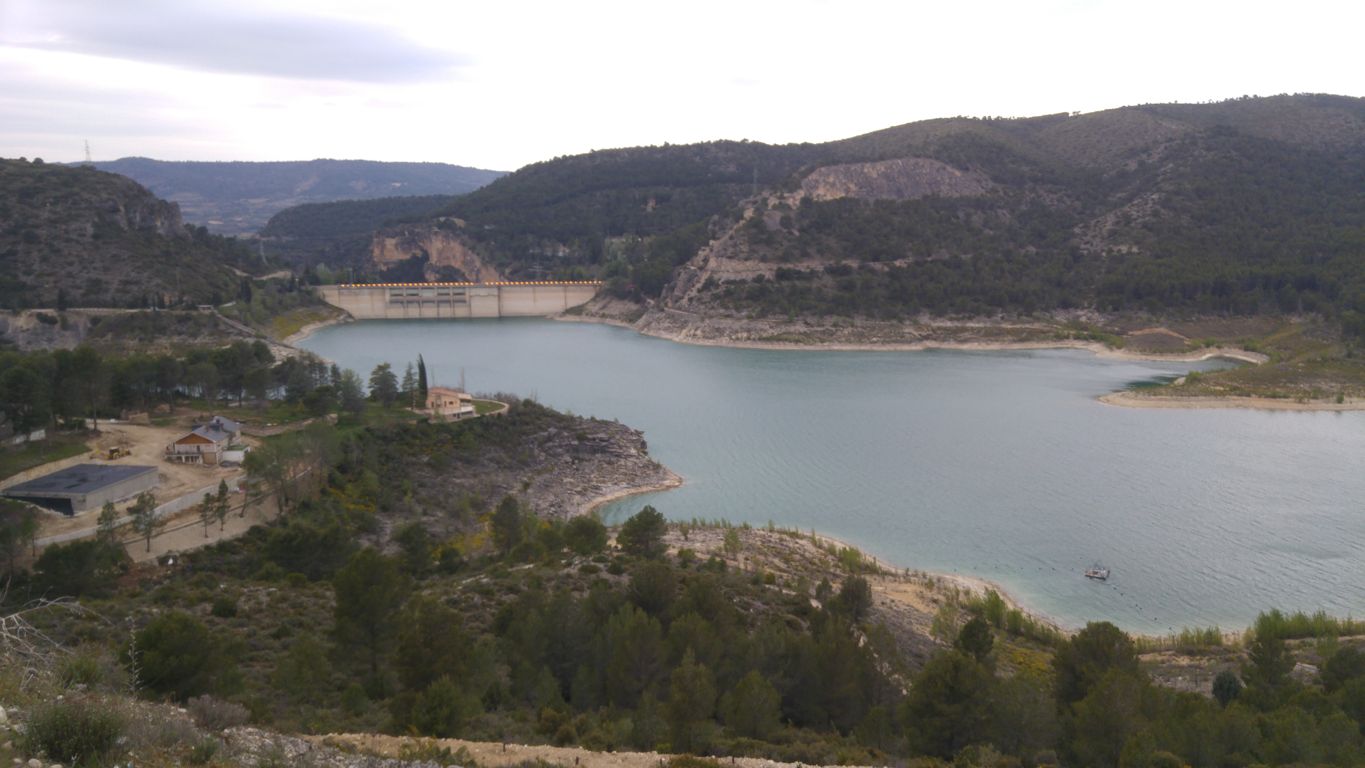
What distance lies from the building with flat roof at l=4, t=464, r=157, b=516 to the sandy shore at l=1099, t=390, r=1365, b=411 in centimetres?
3374

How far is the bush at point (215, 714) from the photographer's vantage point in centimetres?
666

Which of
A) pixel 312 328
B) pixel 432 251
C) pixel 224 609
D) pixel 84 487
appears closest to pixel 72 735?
pixel 224 609

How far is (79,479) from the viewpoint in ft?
59.9

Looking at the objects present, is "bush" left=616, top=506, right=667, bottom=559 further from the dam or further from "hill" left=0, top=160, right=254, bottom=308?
the dam

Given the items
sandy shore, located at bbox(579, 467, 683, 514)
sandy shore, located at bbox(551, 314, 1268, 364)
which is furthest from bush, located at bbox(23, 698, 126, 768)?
sandy shore, located at bbox(551, 314, 1268, 364)

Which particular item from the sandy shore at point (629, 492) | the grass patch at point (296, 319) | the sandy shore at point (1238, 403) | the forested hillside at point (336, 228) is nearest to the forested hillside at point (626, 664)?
the sandy shore at point (629, 492)

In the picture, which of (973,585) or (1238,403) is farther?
(1238,403)

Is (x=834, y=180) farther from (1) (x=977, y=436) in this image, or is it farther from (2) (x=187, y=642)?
(2) (x=187, y=642)

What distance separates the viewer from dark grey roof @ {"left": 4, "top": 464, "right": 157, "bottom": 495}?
1759cm

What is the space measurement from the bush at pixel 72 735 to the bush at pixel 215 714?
134 centimetres

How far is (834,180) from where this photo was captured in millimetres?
76625

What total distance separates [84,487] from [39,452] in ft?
13.0

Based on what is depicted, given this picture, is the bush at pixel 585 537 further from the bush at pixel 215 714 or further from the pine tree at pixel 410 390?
the pine tree at pixel 410 390

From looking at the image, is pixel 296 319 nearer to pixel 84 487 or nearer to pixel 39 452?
pixel 39 452
